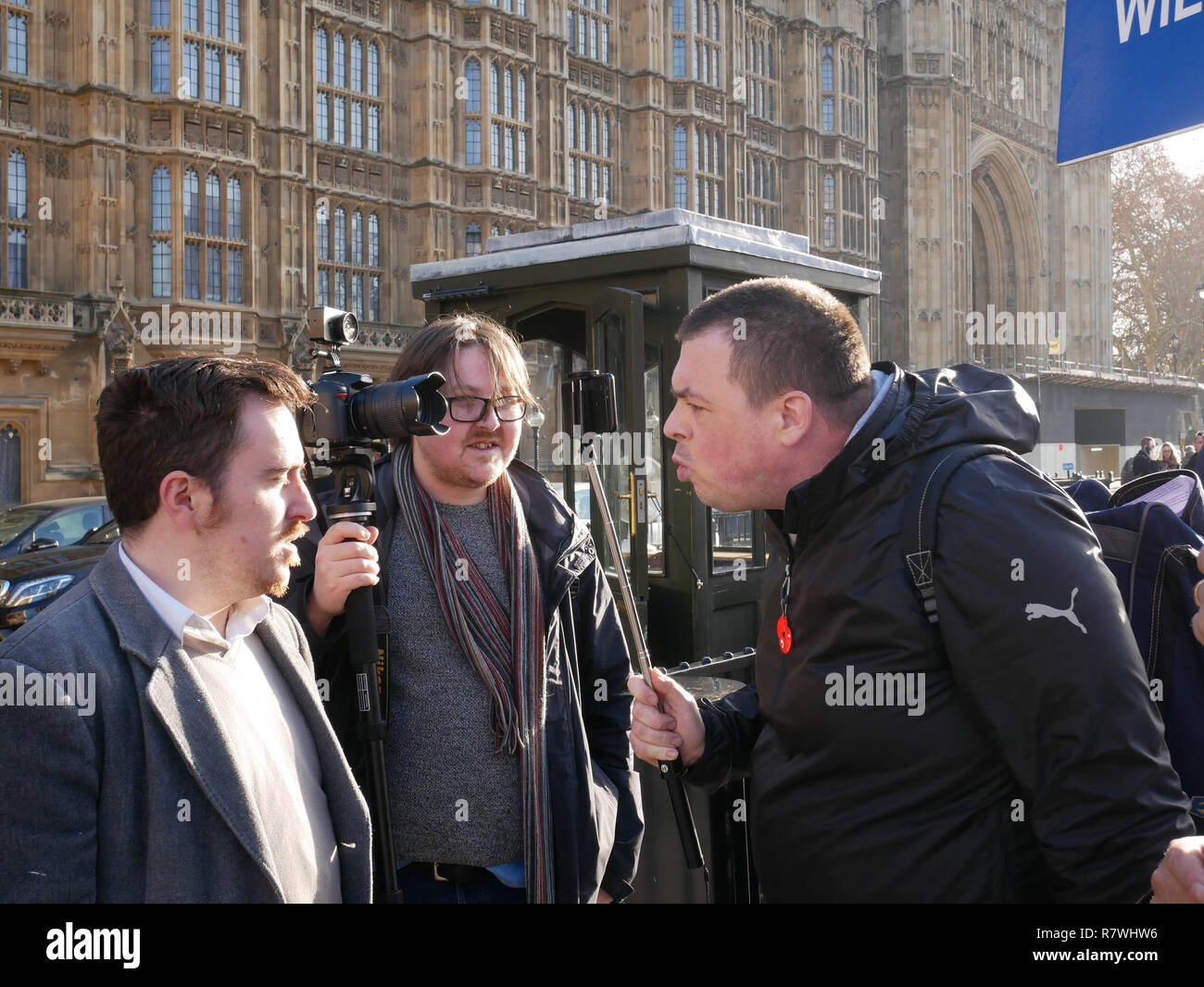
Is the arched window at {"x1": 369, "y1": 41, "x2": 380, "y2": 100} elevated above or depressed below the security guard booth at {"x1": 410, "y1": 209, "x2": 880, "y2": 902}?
above

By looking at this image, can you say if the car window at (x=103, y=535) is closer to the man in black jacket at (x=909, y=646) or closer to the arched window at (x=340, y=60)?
the man in black jacket at (x=909, y=646)

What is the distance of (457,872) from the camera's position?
6.79ft

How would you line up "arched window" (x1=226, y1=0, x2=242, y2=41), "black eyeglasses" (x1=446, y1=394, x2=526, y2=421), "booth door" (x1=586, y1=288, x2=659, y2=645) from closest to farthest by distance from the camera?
"black eyeglasses" (x1=446, y1=394, x2=526, y2=421)
"booth door" (x1=586, y1=288, x2=659, y2=645)
"arched window" (x1=226, y1=0, x2=242, y2=41)

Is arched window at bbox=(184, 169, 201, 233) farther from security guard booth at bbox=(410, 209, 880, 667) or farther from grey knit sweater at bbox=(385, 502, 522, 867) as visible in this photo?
grey knit sweater at bbox=(385, 502, 522, 867)

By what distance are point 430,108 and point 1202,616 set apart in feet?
66.5

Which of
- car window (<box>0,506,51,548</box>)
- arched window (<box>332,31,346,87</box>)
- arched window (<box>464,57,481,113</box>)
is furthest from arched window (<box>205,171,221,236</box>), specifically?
car window (<box>0,506,51,548</box>)

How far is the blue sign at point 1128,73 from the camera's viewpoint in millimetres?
2094

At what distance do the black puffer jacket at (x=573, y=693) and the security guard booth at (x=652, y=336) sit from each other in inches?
64.1

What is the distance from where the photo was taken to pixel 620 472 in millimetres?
4559

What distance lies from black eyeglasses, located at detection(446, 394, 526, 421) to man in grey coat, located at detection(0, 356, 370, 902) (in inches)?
17.0

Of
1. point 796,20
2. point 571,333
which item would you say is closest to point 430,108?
point 796,20

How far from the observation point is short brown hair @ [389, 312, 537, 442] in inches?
88.4

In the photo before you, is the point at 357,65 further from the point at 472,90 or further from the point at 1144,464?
the point at 1144,464

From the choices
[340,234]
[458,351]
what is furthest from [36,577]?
[340,234]
